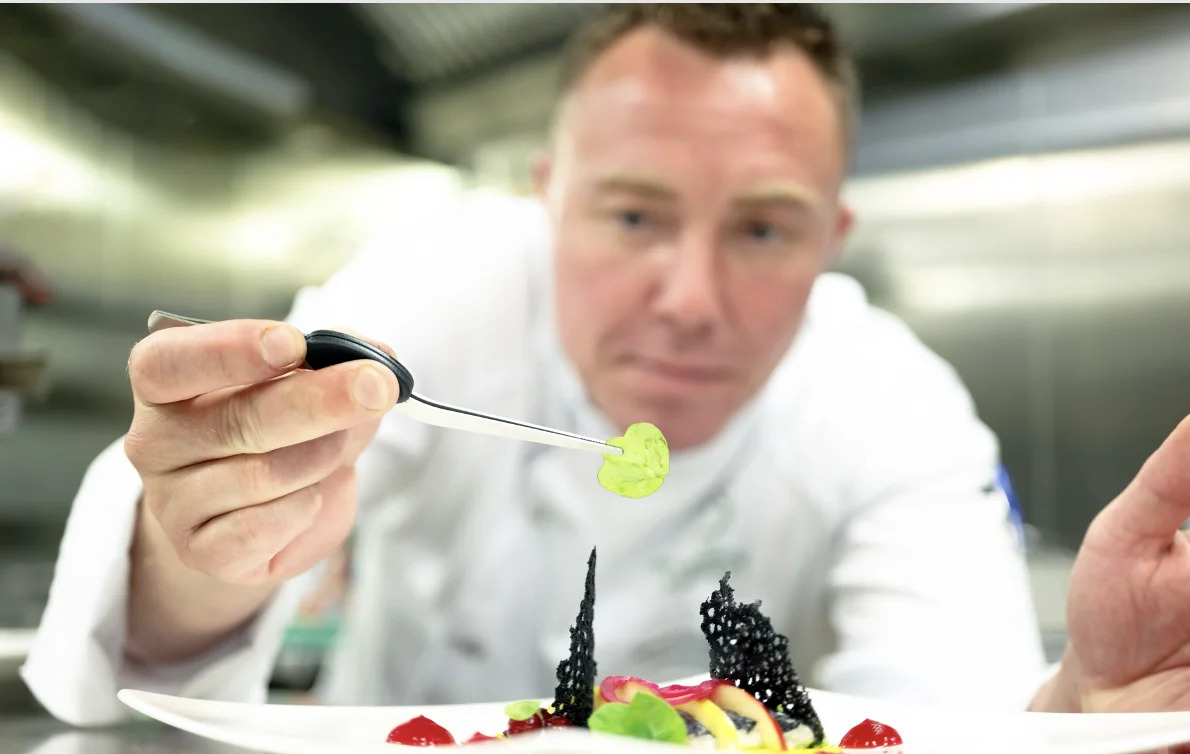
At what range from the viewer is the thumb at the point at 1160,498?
27.7 inches

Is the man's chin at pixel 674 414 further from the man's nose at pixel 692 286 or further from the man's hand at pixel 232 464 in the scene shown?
the man's hand at pixel 232 464

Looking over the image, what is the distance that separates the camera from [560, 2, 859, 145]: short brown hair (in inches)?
53.9

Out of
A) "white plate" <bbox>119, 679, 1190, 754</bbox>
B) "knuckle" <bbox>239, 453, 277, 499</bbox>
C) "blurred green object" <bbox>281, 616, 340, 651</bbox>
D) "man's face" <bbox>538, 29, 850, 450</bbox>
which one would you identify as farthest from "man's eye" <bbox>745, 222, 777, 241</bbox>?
"blurred green object" <bbox>281, 616, 340, 651</bbox>

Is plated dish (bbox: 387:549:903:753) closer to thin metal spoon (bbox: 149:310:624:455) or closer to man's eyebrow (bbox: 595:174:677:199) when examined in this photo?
thin metal spoon (bbox: 149:310:624:455)

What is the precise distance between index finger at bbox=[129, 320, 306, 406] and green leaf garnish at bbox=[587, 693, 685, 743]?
12.3 inches

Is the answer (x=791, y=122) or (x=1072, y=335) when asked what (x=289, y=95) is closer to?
(x=791, y=122)

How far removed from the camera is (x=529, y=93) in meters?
1.79

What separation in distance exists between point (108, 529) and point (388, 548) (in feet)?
2.23

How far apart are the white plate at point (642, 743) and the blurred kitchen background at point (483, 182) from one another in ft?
4.19

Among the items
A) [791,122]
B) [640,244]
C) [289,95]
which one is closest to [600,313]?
[640,244]

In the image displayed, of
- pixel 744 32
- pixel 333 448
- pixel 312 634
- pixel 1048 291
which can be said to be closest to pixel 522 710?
pixel 333 448

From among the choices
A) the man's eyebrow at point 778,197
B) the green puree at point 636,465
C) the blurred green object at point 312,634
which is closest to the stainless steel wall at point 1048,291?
the man's eyebrow at point 778,197

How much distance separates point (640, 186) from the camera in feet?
4.13

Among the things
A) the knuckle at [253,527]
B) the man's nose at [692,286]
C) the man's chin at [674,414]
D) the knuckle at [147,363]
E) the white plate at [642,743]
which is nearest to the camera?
the white plate at [642,743]
